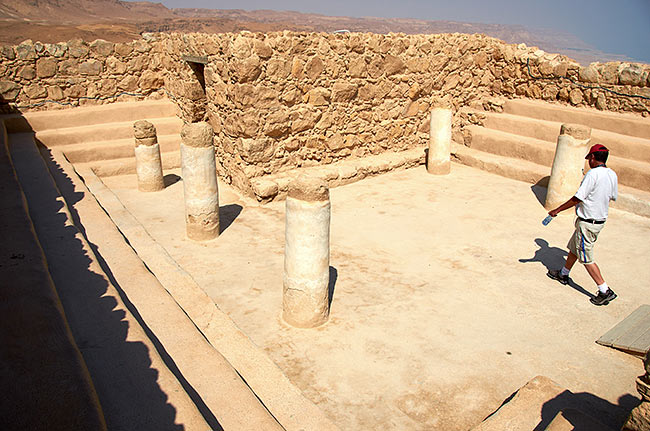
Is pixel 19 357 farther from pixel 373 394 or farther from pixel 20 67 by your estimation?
pixel 20 67

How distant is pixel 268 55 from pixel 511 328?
5745 millimetres

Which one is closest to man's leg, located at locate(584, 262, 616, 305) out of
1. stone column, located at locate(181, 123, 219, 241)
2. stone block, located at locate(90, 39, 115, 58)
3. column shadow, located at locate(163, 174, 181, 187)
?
stone column, located at locate(181, 123, 219, 241)

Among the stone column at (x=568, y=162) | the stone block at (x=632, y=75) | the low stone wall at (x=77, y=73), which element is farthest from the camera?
the low stone wall at (x=77, y=73)

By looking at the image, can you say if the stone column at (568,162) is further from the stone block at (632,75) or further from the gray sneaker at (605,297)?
the gray sneaker at (605,297)

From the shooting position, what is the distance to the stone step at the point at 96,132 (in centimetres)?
956

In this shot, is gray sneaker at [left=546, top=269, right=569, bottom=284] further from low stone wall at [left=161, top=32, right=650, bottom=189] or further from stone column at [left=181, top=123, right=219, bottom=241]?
low stone wall at [left=161, top=32, right=650, bottom=189]

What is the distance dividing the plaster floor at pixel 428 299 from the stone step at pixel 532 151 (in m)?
1.01

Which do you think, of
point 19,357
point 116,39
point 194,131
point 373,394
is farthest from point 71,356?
point 116,39

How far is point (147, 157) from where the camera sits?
27.6 feet

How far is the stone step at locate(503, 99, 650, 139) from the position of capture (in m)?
8.94

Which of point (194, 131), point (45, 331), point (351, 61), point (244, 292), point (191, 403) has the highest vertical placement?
point (351, 61)

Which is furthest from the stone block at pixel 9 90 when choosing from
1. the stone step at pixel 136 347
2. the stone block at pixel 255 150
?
the stone step at pixel 136 347

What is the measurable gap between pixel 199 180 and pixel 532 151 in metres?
7.09

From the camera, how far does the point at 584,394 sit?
376 cm
